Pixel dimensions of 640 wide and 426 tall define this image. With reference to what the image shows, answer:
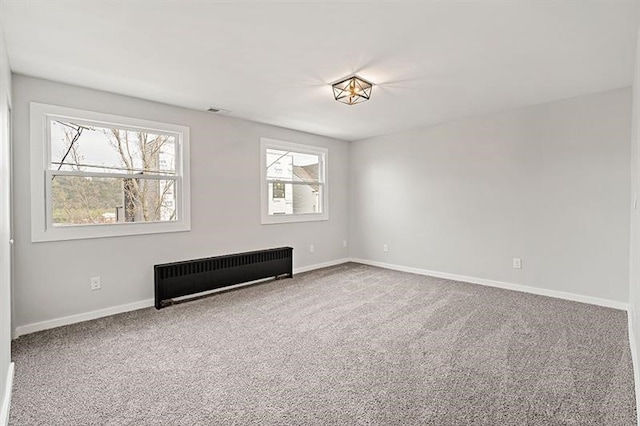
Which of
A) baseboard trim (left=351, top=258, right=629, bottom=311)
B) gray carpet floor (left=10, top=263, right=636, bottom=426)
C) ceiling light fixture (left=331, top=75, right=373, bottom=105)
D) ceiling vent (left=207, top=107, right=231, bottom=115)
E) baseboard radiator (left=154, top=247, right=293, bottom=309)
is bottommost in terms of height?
gray carpet floor (left=10, top=263, right=636, bottom=426)

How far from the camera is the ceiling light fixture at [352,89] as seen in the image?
3009 millimetres

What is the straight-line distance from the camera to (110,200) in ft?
11.4

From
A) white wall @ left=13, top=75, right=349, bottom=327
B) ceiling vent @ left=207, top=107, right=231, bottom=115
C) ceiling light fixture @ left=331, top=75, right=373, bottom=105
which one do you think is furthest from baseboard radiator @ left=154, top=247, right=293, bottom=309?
ceiling light fixture @ left=331, top=75, right=373, bottom=105

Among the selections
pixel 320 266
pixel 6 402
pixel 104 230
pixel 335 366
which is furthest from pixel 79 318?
pixel 320 266

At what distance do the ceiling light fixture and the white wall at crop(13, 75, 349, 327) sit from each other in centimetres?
185

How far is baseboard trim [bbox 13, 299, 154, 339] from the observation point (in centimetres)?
290

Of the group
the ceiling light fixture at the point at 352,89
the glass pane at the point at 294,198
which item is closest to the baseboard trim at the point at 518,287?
the glass pane at the point at 294,198

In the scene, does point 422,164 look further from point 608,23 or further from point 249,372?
point 249,372

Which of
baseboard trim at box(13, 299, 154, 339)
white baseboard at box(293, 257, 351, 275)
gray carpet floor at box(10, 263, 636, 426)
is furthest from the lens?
white baseboard at box(293, 257, 351, 275)

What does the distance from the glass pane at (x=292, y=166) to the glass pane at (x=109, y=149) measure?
4.90 ft

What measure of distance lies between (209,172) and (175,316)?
1824 mm

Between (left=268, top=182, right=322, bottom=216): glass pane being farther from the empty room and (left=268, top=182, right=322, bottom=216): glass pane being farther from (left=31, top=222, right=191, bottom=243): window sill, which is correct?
(left=31, top=222, right=191, bottom=243): window sill

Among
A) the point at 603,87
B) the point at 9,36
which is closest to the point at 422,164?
the point at 603,87

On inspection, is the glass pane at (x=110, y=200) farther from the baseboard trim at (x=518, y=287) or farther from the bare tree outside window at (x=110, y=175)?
the baseboard trim at (x=518, y=287)
